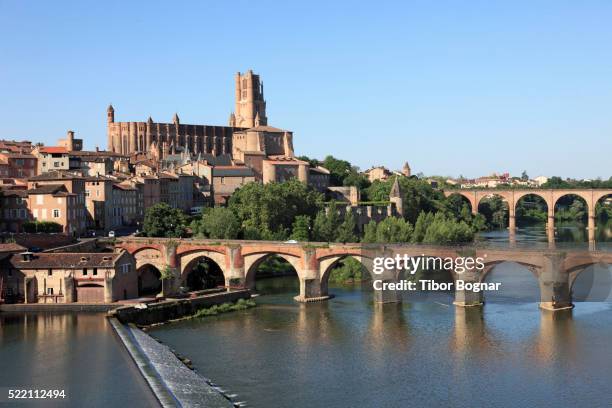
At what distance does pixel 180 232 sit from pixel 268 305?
58.2 feet

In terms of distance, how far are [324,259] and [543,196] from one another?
73352 millimetres

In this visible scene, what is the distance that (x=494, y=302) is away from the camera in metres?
49.1

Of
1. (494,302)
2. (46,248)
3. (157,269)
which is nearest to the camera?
(494,302)

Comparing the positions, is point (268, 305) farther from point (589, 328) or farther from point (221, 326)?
point (589, 328)

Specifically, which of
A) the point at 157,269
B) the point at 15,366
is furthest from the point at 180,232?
the point at 15,366

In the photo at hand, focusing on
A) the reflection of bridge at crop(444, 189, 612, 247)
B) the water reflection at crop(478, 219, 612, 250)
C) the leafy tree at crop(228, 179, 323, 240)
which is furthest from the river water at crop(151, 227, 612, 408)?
the reflection of bridge at crop(444, 189, 612, 247)

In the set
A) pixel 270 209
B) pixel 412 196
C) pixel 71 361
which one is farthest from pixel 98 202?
pixel 412 196

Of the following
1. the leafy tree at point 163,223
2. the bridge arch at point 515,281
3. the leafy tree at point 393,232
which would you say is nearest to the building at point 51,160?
the leafy tree at point 163,223

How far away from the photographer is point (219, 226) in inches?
2630

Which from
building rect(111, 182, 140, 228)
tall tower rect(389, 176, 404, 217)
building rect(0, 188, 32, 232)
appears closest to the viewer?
building rect(0, 188, 32, 232)

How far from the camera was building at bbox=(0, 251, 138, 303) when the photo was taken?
4638 cm

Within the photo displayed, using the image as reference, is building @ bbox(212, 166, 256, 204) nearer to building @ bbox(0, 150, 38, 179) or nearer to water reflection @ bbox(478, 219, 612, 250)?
building @ bbox(0, 150, 38, 179)

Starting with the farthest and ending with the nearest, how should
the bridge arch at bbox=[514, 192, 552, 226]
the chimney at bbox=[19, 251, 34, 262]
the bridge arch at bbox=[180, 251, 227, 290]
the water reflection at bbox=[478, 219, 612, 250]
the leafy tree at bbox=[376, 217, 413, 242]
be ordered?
the bridge arch at bbox=[514, 192, 552, 226]
the water reflection at bbox=[478, 219, 612, 250]
the leafy tree at bbox=[376, 217, 413, 242]
the bridge arch at bbox=[180, 251, 227, 290]
the chimney at bbox=[19, 251, 34, 262]

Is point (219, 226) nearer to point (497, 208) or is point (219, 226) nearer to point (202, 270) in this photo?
point (202, 270)
